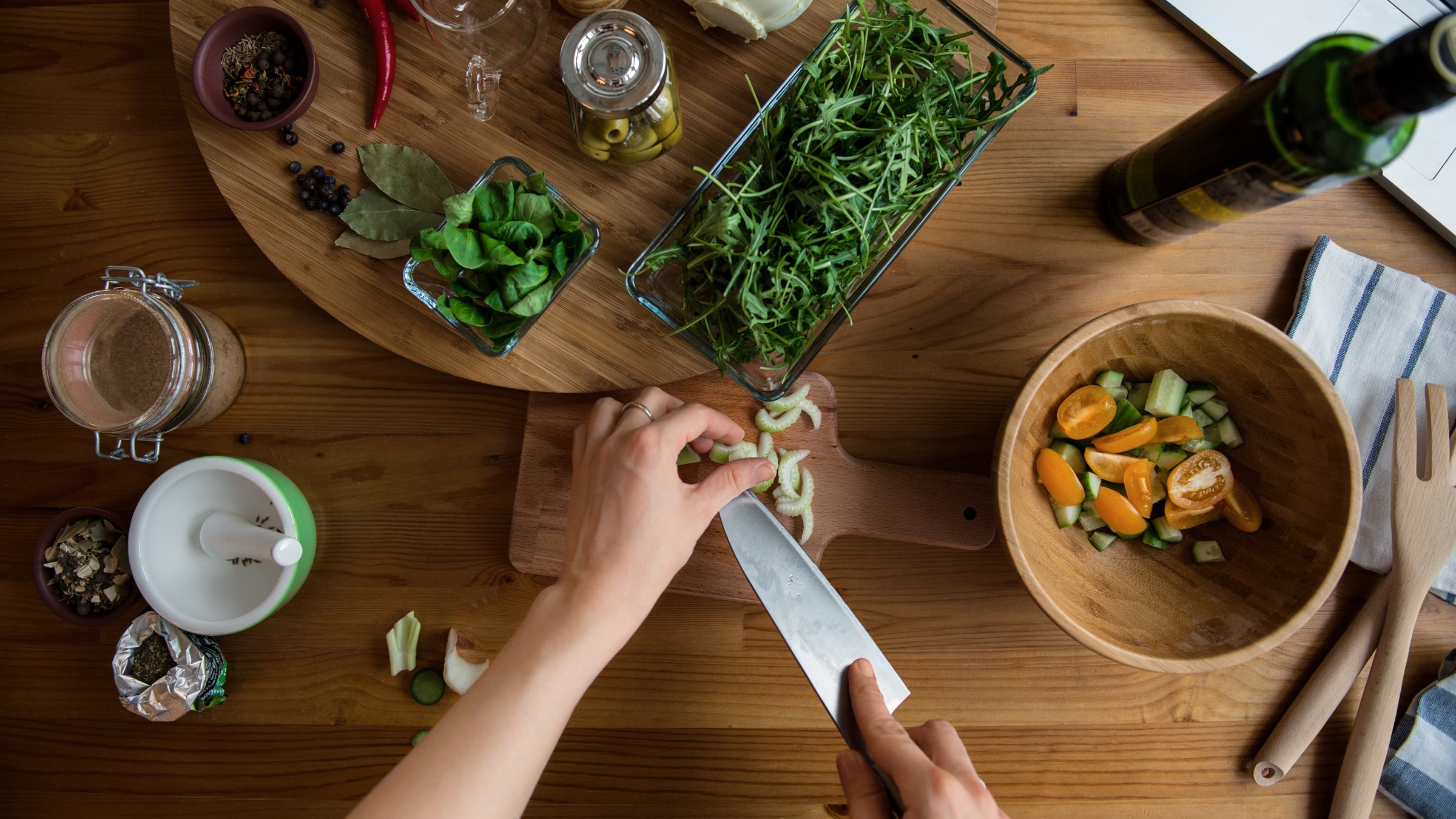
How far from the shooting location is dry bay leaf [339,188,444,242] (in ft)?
3.65

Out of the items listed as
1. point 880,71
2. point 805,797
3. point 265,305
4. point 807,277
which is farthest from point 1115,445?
point 265,305

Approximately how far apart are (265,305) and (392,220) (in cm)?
36

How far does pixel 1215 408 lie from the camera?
116 cm

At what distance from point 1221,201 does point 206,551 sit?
156 cm

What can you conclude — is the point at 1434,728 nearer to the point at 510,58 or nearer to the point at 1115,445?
the point at 1115,445

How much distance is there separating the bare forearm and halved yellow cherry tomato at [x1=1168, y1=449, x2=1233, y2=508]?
840 mm

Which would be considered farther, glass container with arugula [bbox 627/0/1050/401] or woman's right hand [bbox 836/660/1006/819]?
glass container with arugula [bbox 627/0/1050/401]

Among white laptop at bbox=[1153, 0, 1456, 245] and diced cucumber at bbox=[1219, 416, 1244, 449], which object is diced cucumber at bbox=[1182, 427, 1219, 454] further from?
white laptop at bbox=[1153, 0, 1456, 245]

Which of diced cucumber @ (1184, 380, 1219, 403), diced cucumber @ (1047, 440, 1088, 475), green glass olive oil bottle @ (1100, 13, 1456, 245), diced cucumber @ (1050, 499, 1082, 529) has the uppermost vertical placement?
green glass olive oil bottle @ (1100, 13, 1456, 245)

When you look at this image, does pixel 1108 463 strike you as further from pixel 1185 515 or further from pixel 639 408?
pixel 639 408

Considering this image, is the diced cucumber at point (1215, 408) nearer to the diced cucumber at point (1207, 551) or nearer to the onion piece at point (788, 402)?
the diced cucumber at point (1207, 551)

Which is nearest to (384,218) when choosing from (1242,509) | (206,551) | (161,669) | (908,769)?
(206,551)

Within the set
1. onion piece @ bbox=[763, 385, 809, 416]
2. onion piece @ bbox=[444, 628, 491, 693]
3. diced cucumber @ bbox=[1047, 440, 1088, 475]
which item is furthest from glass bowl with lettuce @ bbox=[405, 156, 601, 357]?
diced cucumber @ bbox=[1047, 440, 1088, 475]

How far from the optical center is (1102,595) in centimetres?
114
